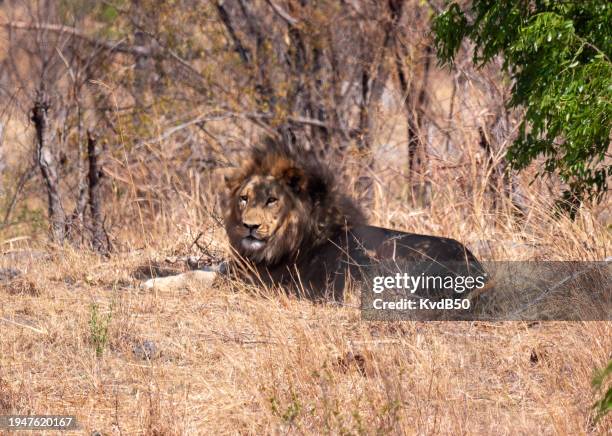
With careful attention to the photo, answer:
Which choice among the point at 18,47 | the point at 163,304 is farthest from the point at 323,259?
the point at 18,47

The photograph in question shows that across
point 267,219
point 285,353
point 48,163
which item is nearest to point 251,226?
point 267,219

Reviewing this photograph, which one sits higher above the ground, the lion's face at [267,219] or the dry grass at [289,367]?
the lion's face at [267,219]

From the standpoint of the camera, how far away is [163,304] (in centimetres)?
679

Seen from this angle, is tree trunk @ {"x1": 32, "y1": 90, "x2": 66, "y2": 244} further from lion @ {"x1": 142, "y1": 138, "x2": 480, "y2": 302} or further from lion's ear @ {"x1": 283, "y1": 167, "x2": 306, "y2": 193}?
lion's ear @ {"x1": 283, "y1": 167, "x2": 306, "y2": 193}

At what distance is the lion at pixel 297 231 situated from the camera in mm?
7039

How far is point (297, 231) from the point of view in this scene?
727 cm

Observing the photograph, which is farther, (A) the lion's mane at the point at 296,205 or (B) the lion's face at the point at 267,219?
(A) the lion's mane at the point at 296,205

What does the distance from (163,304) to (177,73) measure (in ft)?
21.1

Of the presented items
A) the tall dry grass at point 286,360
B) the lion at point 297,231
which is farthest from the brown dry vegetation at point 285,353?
the lion at point 297,231

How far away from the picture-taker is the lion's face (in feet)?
23.4

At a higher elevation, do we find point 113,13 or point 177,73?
point 113,13

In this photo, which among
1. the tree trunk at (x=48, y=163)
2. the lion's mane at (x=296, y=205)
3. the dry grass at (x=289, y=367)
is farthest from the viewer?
the tree trunk at (x=48, y=163)

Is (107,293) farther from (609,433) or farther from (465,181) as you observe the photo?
(609,433)

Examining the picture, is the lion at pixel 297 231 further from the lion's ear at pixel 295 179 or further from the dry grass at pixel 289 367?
the dry grass at pixel 289 367
